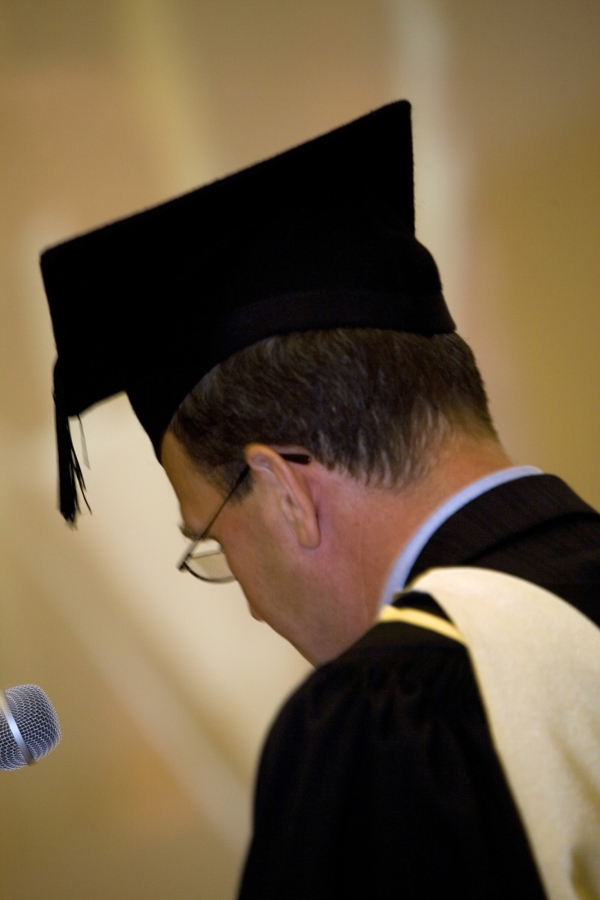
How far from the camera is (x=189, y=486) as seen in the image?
96 cm

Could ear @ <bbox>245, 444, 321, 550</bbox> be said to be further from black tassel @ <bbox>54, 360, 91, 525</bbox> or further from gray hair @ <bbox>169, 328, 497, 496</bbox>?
black tassel @ <bbox>54, 360, 91, 525</bbox>

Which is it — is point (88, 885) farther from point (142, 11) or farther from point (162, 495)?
point (142, 11)

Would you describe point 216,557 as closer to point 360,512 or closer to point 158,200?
point 360,512

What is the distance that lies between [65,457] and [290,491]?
0.41m

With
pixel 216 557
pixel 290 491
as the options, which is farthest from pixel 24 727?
pixel 290 491

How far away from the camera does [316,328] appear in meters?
0.85

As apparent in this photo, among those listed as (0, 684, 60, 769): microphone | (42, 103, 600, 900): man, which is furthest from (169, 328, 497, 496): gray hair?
(0, 684, 60, 769): microphone

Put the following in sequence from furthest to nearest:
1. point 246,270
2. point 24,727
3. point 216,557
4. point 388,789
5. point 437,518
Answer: point 216,557 → point 24,727 → point 246,270 → point 437,518 → point 388,789

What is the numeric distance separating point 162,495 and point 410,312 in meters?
1.39

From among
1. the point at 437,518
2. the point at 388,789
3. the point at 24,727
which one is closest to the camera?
the point at 388,789

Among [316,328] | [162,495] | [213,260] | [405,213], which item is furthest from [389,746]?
[162,495]

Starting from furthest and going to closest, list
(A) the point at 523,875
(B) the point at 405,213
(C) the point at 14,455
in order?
(C) the point at 14,455, (B) the point at 405,213, (A) the point at 523,875

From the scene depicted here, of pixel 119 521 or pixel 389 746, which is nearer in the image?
pixel 389 746

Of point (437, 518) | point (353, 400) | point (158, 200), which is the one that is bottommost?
point (437, 518)
